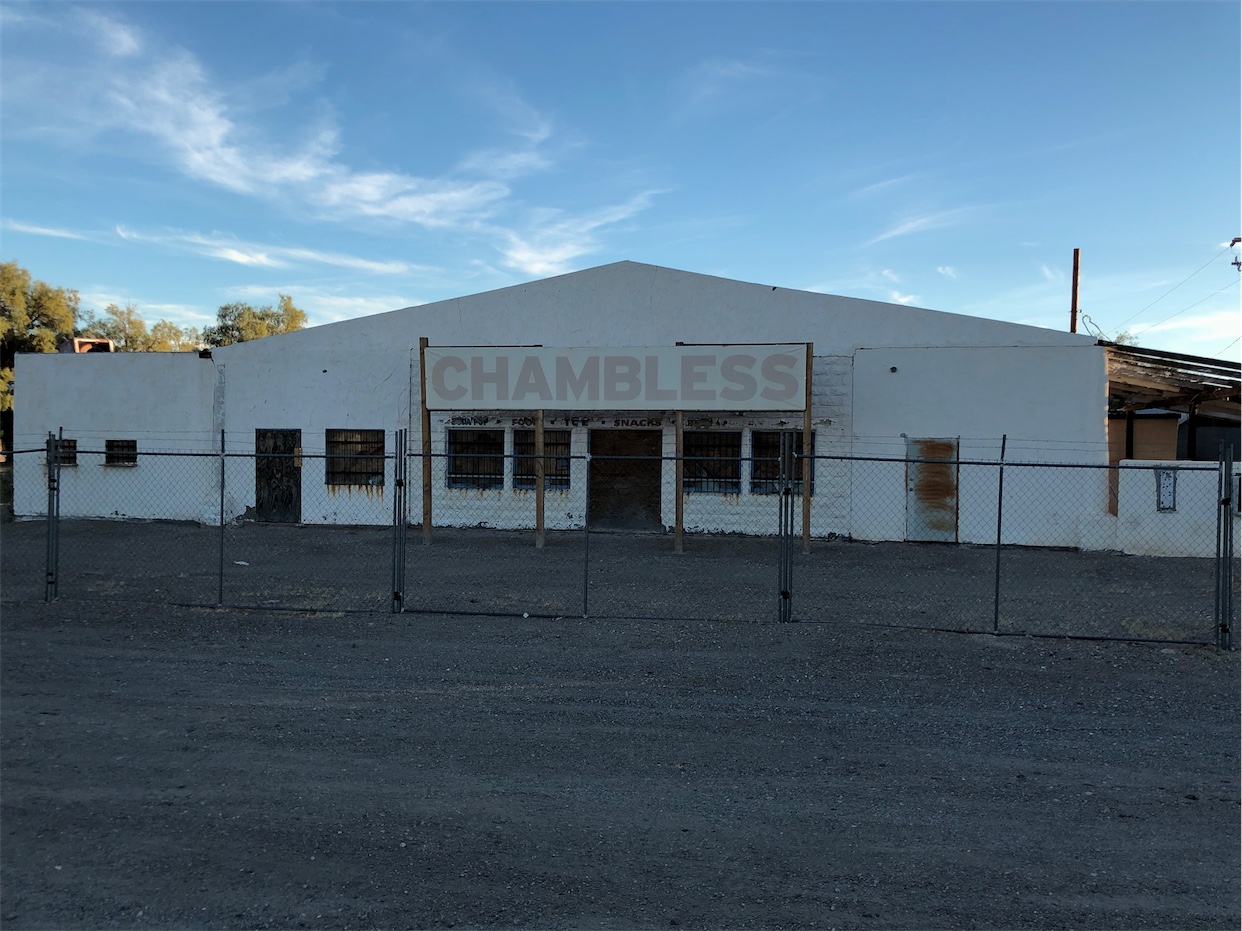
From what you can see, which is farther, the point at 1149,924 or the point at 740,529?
the point at 740,529

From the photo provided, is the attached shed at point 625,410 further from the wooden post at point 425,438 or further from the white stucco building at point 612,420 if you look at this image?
the wooden post at point 425,438

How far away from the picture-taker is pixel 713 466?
58.7 ft

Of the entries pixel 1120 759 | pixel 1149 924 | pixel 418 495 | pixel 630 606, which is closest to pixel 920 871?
pixel 1149 924

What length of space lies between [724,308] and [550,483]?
17.0ft

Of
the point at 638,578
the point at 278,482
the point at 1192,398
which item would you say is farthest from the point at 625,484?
the point at 1192,398

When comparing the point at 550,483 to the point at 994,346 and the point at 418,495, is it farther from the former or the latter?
the point at 994,346

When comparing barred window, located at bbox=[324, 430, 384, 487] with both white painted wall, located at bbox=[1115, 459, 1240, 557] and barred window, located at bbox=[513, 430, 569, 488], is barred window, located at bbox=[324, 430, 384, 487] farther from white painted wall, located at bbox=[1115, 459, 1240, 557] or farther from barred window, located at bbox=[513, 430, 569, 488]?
white painted wall, located at bbox=[1115, 459, 1240, 557]

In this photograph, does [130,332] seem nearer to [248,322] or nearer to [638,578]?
[248,322]

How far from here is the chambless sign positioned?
1616 cm

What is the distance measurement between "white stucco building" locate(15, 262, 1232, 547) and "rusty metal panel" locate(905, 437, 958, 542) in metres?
0.04

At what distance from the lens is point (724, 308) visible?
17766 millimetres

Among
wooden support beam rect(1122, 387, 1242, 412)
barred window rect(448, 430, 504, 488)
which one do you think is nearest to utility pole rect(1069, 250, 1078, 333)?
wooden support beam rect(1122, 387, 1242, 412)

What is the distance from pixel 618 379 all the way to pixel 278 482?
27.3ft

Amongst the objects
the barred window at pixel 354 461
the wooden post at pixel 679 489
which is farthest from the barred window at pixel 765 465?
the barred window at pixel 354 461
